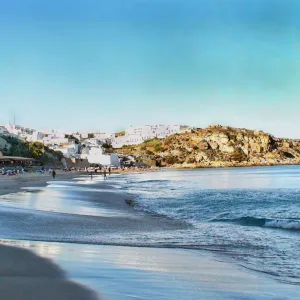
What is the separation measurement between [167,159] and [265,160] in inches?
1593

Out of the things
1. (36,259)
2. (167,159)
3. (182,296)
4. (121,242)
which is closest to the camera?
(182,296)

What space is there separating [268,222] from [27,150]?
7708 centimetres

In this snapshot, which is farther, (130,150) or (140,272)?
(130,150)

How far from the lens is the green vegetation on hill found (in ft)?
267

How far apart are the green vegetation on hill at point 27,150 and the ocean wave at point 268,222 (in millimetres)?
71424

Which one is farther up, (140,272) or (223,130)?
(223,130)

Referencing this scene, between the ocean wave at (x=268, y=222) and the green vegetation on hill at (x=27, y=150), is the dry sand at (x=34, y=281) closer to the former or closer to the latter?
the ocean wave at (x=268, y=222)

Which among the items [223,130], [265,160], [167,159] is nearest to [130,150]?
[167,159]

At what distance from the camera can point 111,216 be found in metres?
13.7

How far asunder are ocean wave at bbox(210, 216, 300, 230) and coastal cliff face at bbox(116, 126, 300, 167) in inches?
5923

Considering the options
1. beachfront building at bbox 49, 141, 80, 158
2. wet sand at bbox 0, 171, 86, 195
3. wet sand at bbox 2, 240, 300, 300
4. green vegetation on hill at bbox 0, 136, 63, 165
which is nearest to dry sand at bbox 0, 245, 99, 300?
wet sand at bbox 2, 240, 300, 300

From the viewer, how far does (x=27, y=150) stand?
84.6m

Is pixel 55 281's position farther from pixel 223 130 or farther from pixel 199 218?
pixel 223 130

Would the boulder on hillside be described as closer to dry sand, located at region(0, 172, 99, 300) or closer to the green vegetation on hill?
the green vegetation on hill
